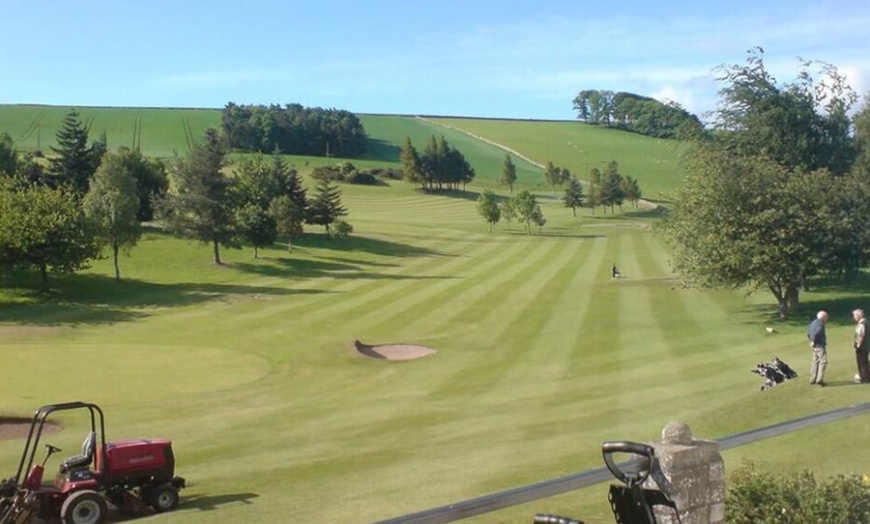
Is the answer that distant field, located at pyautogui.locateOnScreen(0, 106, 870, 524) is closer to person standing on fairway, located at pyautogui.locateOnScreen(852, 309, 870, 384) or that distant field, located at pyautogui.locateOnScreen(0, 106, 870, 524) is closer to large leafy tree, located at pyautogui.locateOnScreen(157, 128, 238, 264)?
person standing on fairway, located at pyautogui.locateOnScreen(852, 309, 870, 384)

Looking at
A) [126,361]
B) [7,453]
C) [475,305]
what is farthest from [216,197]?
[7,453]

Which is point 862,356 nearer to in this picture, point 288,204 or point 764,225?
point 764,225

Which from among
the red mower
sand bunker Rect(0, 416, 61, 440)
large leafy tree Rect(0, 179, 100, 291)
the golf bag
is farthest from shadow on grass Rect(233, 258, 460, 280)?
the red mower

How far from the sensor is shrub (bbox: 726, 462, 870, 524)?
8977mm

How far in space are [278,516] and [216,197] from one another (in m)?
59.3

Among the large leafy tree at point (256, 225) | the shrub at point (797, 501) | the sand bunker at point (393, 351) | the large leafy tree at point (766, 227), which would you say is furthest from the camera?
the large leafy tree at point (256, 225)

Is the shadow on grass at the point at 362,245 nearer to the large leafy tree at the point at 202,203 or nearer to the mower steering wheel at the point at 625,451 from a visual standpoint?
the large leafy tree at the point at 202,203

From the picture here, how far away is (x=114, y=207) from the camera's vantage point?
60.0 meters

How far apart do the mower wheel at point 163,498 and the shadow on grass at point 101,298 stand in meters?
33.2

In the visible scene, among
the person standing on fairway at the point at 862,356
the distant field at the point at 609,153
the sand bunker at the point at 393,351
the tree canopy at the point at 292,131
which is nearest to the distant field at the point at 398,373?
the person standing on fairway at the point at 862,356

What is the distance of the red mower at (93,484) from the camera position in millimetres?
13305

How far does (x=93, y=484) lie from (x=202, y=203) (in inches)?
2225

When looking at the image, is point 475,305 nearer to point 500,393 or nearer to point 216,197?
point 500,393

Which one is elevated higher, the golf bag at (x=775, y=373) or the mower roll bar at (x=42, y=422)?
the mower roll bar at (x=42, y=422)
